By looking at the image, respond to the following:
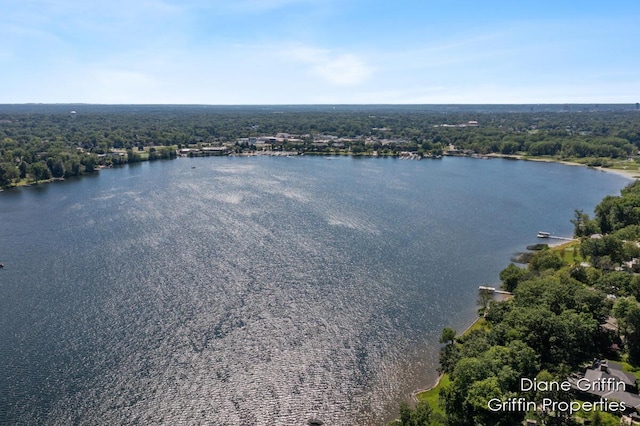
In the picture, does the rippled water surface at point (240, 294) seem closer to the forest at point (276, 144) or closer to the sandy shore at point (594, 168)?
the forest at point (276, 144)

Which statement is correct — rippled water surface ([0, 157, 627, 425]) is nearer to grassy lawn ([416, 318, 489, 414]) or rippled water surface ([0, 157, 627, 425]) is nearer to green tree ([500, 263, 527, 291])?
grassy lawn ([416, 318, 489, 414])

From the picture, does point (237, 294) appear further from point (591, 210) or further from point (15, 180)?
point (15, 180)

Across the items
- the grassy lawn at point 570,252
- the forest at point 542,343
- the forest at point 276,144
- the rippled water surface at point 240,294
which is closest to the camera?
the forest at point 542,343

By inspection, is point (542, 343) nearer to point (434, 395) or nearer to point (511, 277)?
point (434, 395)

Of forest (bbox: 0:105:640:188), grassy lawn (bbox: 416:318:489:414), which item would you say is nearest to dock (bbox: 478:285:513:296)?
grassy lawn (bbox: 416:318:489:414)

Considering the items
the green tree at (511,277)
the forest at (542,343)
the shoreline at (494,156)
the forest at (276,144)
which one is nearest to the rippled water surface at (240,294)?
the green tree at (511,277)

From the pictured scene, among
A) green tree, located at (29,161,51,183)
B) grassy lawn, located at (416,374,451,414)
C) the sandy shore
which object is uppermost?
green tree, located at (29,161,51,183)

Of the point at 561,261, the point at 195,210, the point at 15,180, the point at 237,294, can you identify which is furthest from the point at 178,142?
the point at 561,261

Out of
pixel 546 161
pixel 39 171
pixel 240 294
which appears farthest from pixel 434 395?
pixel 546 161
